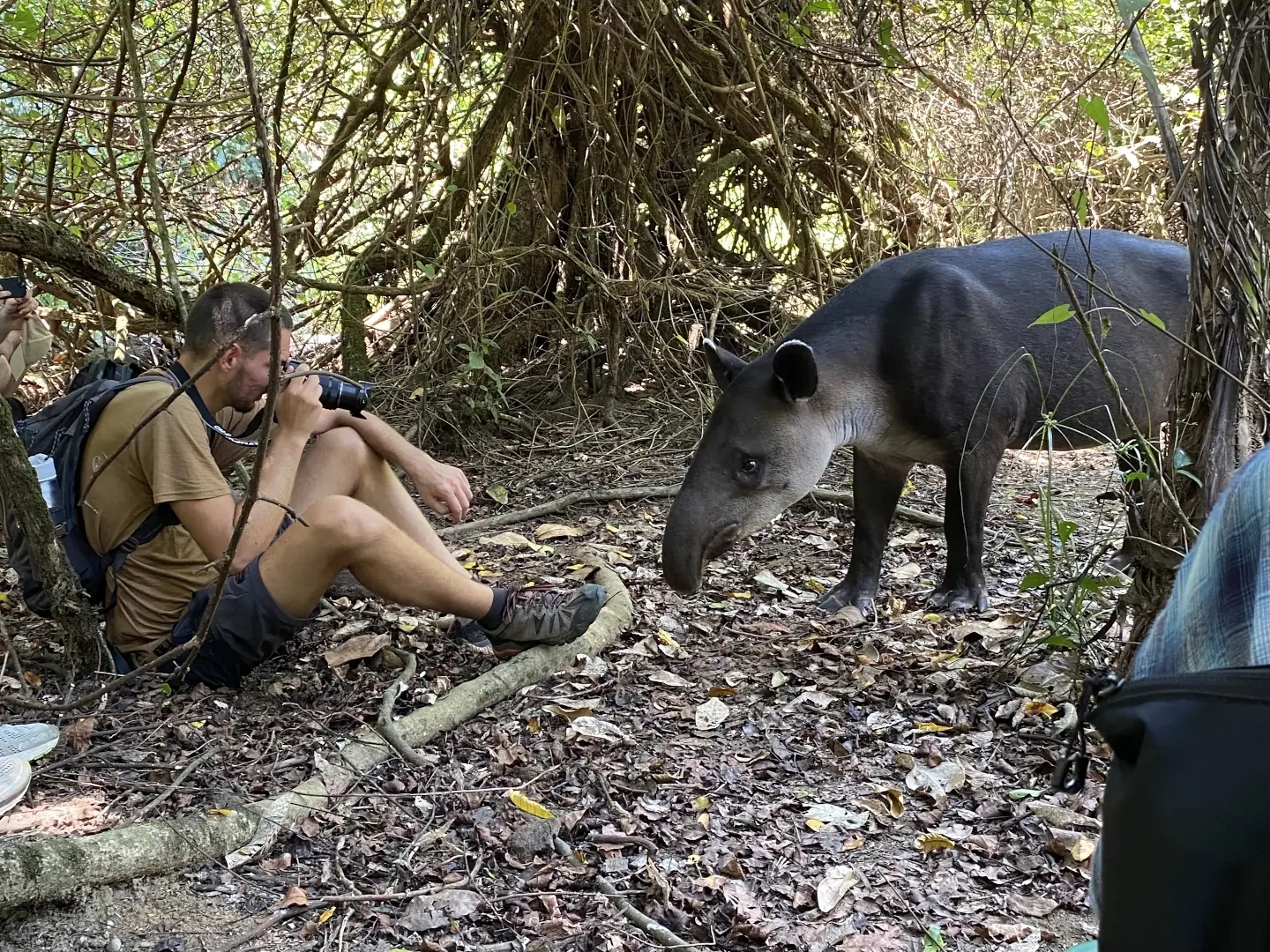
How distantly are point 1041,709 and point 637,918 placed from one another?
1.75 meters

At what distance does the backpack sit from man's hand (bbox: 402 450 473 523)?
0.96 m

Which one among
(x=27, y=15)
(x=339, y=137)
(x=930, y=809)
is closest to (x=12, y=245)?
(x=27, y=15)

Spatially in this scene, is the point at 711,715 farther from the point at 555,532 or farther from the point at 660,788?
the point at 555,532

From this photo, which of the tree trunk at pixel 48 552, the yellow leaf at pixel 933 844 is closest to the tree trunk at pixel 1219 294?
the yellow leaf at pixel 933 844

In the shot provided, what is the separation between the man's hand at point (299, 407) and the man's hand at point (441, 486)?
50 centimetres

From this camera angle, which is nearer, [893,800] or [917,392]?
[893,800]

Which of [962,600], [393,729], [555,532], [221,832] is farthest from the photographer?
[555,532]

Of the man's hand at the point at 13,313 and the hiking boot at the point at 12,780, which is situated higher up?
the man's hand at the point at 13,313

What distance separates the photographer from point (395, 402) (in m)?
7.79

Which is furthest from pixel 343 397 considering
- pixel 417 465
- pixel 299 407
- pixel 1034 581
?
pixel 1034 581

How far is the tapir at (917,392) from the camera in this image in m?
4.88

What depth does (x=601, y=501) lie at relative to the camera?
6.64 meters

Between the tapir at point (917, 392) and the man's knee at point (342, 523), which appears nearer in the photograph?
the man's knee at point (342, 523)

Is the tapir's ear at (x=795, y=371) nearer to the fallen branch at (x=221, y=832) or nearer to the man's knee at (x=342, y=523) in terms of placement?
the fallen branch at (x=221, y=832)
